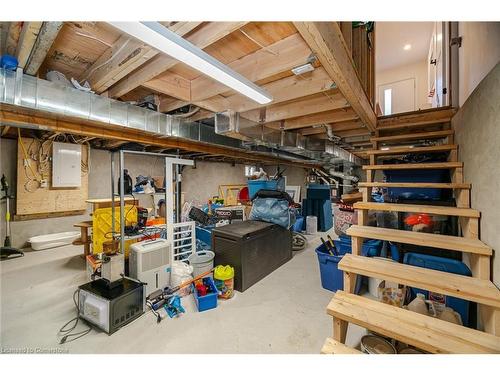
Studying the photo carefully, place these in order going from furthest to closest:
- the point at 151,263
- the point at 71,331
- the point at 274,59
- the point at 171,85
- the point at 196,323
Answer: the point at 151,263, the point at 171,85, the point at 196,323, the point at 71,331, the point at 274,59

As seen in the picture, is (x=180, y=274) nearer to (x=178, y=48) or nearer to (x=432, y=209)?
(x=178, y=48)

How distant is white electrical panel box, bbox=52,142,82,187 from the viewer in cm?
429

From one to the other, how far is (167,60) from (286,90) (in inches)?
47.6

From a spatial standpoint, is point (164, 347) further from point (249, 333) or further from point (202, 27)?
point (202, 27)

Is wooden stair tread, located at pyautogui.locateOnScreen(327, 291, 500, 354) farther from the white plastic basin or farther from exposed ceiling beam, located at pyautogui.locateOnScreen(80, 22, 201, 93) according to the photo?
the white plastic basin

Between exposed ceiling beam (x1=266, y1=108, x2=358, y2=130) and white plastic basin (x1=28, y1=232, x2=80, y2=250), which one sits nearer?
exposed ceiling beam (x1=266, y1=108, x2=358, y2=130)

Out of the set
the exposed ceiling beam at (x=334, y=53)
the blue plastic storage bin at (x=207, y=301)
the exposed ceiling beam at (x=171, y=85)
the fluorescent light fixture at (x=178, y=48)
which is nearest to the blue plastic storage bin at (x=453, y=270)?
the exposed ceiling beam at (x=334, y=53)

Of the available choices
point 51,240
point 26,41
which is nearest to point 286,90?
point 26,41

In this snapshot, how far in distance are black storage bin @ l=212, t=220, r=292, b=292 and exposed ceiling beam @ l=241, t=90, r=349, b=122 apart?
1.62 m

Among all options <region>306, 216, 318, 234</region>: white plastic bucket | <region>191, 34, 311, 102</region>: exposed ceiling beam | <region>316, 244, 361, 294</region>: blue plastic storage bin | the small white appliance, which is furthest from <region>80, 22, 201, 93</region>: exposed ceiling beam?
<region>306, 216, 318, 234</region>: white plastic bucket

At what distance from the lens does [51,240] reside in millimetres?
4324

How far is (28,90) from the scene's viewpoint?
189 cm

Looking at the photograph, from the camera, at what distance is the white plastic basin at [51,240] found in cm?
418

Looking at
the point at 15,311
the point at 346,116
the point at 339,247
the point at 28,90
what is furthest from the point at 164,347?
the point at 346,116
